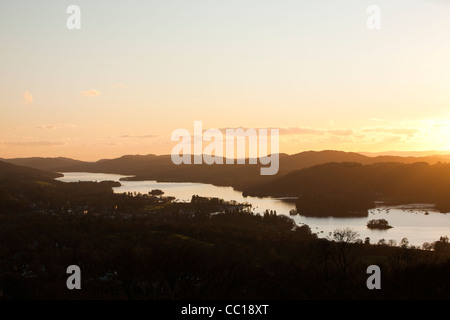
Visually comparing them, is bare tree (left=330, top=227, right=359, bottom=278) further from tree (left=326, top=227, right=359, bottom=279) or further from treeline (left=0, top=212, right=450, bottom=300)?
treeline (left=0, top=212, right=450, bottom=300)

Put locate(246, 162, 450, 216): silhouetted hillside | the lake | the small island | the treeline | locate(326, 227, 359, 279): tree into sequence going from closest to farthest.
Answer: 1. the treeline
2. locate(326, 227, 359, 279): tree
3. the lake
4. the small island
5. locate(246, 162, 450, 216): silhouetted hillside

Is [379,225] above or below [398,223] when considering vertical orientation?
above

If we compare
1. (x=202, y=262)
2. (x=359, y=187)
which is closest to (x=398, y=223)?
(x=359, y=187)

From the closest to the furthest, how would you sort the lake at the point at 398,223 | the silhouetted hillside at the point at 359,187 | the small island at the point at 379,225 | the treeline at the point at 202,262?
the treeline at the point at 202,262
the lake at the point at 398,223
the small island at the point at 379,225
the silhouetted hillside at the point at 359,187

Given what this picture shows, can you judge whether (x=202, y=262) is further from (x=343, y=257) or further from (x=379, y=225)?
(x=379, y=225)

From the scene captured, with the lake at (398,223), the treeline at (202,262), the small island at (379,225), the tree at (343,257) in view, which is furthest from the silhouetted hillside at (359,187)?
the tree at (343,257)

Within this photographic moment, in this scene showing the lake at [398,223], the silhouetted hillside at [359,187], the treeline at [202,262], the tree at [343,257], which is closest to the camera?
the treeline at [202,262]

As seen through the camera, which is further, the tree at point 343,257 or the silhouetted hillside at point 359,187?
the silhouetted hillside at point 359,187

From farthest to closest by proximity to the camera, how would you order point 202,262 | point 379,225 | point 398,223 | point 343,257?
point 398,223 < point 379,225 < point 343,257 < point 202,262

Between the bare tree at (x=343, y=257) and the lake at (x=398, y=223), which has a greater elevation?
the bare tree at (x=343, y=257)

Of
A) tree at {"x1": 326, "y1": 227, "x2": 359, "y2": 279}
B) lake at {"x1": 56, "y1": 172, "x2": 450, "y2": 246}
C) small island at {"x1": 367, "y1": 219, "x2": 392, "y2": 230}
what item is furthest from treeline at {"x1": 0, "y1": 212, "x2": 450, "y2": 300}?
small island at {"x1": 367, "y1": 219, "x2": 392, "y2": 230}

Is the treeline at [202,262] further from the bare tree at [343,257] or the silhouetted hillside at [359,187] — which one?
the silhouetted hillside at [359,187]

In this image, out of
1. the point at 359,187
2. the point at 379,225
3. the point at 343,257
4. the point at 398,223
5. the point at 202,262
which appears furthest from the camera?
the point at 359,187
